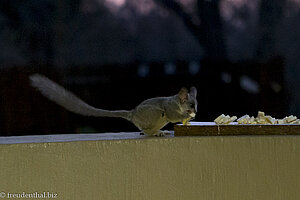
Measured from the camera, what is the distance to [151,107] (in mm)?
1186

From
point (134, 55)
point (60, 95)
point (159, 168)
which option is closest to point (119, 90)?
point (134, 55)

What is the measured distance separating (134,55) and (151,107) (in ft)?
2.23

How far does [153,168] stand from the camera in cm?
99

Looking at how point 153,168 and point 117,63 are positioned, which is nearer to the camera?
point 153,168

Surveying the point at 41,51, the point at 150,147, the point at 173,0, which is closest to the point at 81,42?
the point at 41,51

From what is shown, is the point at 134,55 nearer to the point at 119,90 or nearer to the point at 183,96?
the point at 119,90

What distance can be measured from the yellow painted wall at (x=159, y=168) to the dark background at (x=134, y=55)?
0.81 metres

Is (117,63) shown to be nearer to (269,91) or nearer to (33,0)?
(33,0)

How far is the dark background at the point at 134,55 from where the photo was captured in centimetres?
176

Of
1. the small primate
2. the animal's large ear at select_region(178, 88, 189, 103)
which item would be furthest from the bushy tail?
the animal's large ear at select_region(178, 88, 189, 103)

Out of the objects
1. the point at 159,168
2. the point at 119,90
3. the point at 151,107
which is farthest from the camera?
the point at 119,90

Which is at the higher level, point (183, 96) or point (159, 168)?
point (183, 96)

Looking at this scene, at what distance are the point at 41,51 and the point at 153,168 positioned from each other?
107 cm

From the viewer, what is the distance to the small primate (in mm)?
1158
